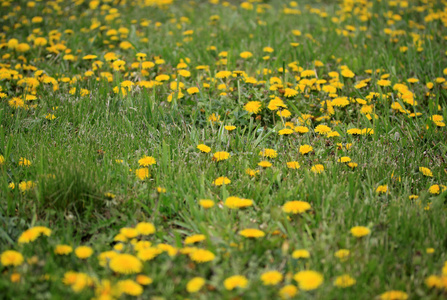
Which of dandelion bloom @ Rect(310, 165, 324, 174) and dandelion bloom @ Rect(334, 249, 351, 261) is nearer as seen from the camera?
dandelion bloom @ Rect(334, 249, 351, 261)

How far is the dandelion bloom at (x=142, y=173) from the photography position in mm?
2365

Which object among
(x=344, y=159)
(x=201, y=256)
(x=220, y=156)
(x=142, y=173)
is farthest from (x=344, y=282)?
(x=142, y=173)

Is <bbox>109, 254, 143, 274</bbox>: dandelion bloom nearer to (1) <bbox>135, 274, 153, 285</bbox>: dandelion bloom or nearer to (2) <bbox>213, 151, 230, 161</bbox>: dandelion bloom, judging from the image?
(1) <bbox>135, 274, 153, 285</bbox>: dandelion bloom

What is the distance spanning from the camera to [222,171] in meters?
2.52

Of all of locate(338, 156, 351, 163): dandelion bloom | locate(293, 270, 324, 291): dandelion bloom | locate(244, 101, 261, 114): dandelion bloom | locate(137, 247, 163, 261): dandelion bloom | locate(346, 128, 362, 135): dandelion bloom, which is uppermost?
locate(244, 101, 261, 114): dandelion bloom

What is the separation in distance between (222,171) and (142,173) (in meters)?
0.48

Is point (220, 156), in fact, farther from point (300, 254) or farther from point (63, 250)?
point (63, 250)

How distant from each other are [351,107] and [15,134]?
2.56 meters

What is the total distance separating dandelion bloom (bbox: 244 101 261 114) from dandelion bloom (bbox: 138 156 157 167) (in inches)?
36.8

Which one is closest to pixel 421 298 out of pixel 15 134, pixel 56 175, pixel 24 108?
pixel 56 175

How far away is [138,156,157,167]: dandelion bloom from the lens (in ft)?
8.00

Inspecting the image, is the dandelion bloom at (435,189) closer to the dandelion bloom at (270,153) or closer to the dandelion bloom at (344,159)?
the dandelion bloom at (344,159)

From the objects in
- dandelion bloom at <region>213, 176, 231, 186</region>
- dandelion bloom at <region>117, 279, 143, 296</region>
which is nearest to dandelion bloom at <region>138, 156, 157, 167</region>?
dandelion bloom at <region>213, 176, 231, 186</region>

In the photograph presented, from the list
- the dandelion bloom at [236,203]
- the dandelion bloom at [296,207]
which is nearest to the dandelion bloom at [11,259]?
the dandelion bloom at [236,203]
